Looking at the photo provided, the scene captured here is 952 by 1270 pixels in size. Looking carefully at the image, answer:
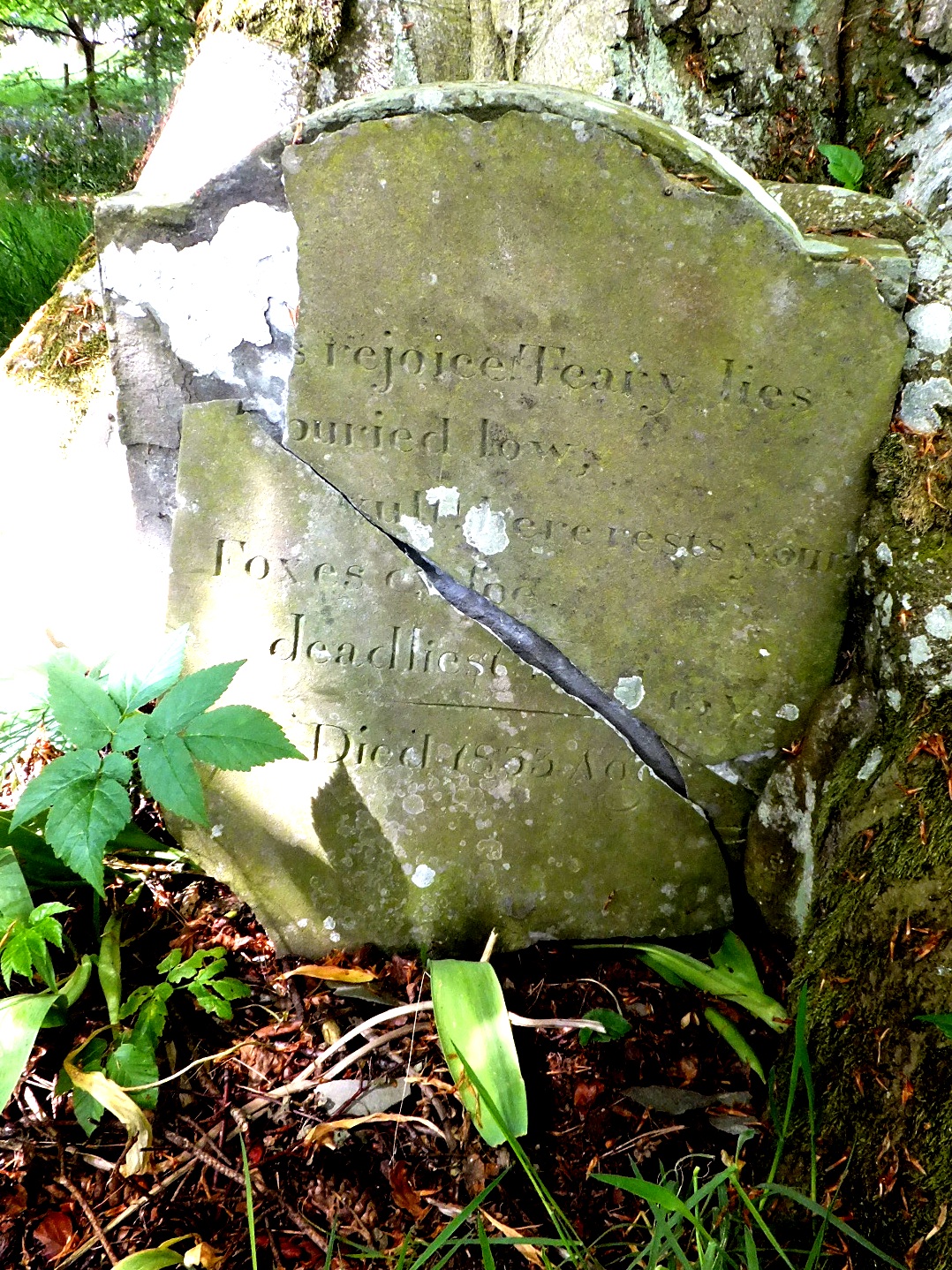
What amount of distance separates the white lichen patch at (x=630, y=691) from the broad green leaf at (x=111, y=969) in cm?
126

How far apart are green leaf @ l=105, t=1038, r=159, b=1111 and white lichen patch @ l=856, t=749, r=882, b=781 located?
5.15 feet

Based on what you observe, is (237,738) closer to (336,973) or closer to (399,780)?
(399,780)

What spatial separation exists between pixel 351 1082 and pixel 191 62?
9.57 feet

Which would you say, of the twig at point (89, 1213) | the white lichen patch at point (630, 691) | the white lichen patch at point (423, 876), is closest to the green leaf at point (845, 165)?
the white lichen patch at point (630, 691)

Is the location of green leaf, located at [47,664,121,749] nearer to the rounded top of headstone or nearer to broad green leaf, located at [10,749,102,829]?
broad green leaf, located at [10,749,102,829]

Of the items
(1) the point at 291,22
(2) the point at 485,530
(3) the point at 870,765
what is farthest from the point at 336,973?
(1) the point at 291,22

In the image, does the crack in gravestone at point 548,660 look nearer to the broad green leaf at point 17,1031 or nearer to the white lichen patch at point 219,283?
the white lichen patch at point 219,283

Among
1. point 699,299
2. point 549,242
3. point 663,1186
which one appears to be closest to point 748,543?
point 699,299

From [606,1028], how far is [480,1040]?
1.07 feet

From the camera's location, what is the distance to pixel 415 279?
1703 mm

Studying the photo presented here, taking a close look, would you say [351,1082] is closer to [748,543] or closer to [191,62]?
[748,543]

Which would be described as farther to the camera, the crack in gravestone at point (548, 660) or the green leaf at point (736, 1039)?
the crack in gravestone at point (548, 660)

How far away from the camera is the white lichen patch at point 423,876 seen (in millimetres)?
1974

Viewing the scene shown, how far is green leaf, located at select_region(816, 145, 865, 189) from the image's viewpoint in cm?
214
